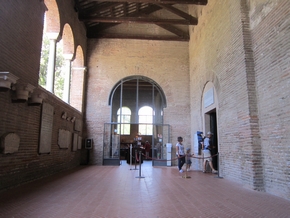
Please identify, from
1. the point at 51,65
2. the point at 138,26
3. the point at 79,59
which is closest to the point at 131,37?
the point at 138,26

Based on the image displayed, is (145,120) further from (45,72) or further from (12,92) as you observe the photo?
→ (12,92)

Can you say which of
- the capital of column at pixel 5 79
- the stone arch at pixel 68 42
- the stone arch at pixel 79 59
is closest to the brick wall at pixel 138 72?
the stone arch at pixel 79 59

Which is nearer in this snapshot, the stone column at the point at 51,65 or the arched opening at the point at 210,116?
the stone column at the point at 51,65

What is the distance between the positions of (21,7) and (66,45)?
521 centimetres

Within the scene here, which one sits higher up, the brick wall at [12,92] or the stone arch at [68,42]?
the stone arch at [68,42]

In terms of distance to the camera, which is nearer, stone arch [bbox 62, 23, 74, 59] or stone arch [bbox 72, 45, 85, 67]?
stone arch [bbox 62, 23, 74, 59]

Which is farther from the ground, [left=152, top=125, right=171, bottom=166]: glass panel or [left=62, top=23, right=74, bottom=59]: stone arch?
[left=62, top=23, right=74, bottom=59]: stone arch

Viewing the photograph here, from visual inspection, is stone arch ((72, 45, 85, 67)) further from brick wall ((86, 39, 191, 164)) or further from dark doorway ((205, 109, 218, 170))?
dark doorway ((205, 109, 218, 170))

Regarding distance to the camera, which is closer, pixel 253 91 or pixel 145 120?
pixel 253 91

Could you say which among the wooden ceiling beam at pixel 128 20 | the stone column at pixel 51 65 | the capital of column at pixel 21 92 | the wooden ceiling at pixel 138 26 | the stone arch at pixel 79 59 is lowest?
the capital of column at pixel 21 92

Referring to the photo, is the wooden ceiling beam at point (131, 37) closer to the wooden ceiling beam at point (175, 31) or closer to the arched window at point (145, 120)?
the wooden ceiling beam at point (175, 31)

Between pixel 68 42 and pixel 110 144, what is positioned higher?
pixel 68 42

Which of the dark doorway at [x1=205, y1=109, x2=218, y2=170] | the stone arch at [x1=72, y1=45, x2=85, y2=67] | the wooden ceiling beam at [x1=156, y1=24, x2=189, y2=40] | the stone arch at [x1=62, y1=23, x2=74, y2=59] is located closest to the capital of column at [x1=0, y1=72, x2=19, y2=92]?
the stone arch at [x1=62, y1=23, x2=74, y2=59]

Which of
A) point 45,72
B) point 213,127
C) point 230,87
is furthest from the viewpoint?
point 45,72
